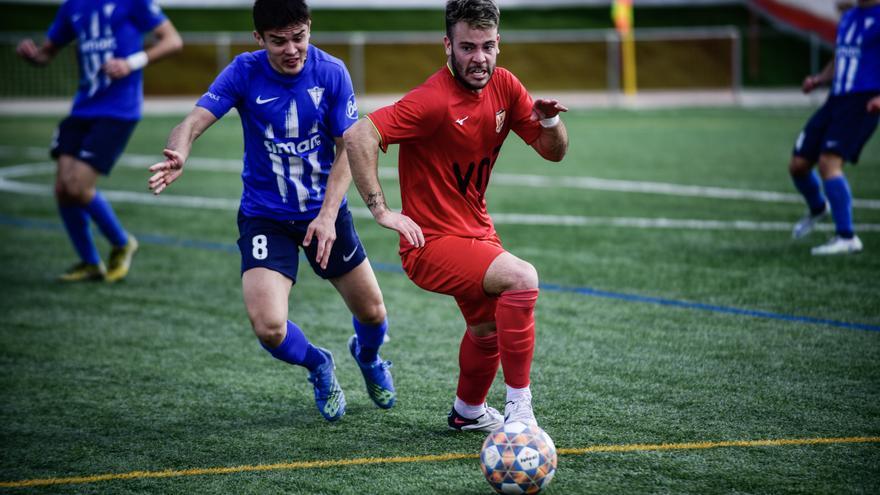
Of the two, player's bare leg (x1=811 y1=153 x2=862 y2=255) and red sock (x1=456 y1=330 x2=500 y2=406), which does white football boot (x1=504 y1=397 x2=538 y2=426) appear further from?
player's bare leg (x1=811 y1=153 x2=862 y2=255)

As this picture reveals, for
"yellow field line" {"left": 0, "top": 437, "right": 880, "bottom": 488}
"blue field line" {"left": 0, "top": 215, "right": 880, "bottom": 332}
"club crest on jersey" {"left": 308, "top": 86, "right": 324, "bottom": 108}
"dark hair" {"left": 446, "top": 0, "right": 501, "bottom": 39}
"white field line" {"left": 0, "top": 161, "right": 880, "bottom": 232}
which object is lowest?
"white field line" {"left": 0, "top": 161, "right": 880, "bottom": 232}

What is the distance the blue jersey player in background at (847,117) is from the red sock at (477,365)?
4.91 meters

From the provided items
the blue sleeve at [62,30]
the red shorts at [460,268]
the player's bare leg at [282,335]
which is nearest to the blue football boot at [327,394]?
the player's bare leg at [282,335]

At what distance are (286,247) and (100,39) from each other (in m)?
4.24

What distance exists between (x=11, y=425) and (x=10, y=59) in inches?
1110

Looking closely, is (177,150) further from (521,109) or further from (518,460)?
(518,460)

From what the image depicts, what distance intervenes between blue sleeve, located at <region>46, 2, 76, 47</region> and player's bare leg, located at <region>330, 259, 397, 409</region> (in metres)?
4.49

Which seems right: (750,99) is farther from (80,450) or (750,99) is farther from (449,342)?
(80,450)

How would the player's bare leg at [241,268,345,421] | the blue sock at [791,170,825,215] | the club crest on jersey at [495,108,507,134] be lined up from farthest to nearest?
the blue sock at [791,170,825,215] → the player's bare leg at [241,268,345,421] → the club crest on jersey at [495,108,507,134]

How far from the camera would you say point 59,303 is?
7809mm

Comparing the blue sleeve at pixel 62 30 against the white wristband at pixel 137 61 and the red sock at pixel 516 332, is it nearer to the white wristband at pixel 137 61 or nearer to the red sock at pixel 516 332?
the white wristband at pixel 137 61

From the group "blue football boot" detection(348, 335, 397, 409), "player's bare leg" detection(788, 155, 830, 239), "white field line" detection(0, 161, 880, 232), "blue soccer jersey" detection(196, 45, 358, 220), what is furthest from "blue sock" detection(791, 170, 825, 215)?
"blue soccer jersey" detection(196, 45, 358, 220)

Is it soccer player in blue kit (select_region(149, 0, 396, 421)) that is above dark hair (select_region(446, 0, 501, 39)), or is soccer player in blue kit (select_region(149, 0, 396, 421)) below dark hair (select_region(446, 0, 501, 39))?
below

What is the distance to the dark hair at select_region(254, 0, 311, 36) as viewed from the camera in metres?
4.83
